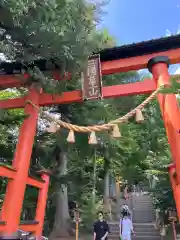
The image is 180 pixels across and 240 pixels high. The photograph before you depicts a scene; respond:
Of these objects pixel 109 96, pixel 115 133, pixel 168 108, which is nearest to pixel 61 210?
pixel 109 96

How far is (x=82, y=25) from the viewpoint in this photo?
563 centimetres

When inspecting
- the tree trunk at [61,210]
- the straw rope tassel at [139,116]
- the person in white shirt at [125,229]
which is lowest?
the person in white shirt at [125,229]

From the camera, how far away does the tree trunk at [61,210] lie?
445 inches

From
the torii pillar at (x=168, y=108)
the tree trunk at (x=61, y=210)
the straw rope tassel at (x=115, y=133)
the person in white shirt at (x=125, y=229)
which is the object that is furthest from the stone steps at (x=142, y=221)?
the straw rope tassel at (x=115, y=133)

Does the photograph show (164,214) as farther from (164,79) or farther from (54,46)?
(54,46)

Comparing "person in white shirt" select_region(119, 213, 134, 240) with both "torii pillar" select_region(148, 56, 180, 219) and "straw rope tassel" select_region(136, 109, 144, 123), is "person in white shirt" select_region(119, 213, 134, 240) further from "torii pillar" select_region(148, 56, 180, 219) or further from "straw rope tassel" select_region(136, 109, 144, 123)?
"straw rope tassel" select_region(136, 109, 144, 123)

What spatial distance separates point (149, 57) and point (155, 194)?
6.98 m

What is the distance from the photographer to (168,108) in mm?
6379

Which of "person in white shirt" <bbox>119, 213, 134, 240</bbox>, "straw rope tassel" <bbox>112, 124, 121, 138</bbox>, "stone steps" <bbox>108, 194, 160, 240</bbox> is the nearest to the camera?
"straw rope tassel" <bbox>112, 124, 121, 138</bbox>

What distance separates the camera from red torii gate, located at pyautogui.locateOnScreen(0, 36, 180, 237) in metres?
6.20

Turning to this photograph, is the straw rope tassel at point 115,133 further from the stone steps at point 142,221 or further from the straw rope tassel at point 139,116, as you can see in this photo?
the stone steps at point 142,221

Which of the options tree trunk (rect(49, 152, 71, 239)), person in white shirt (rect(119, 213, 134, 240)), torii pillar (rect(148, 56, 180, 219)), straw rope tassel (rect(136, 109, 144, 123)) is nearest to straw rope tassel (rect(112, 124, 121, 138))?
straw rope tassel (rect(136, 109, 144, 123))

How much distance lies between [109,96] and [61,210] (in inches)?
275

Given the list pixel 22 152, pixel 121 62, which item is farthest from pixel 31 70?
pixel 121 62
